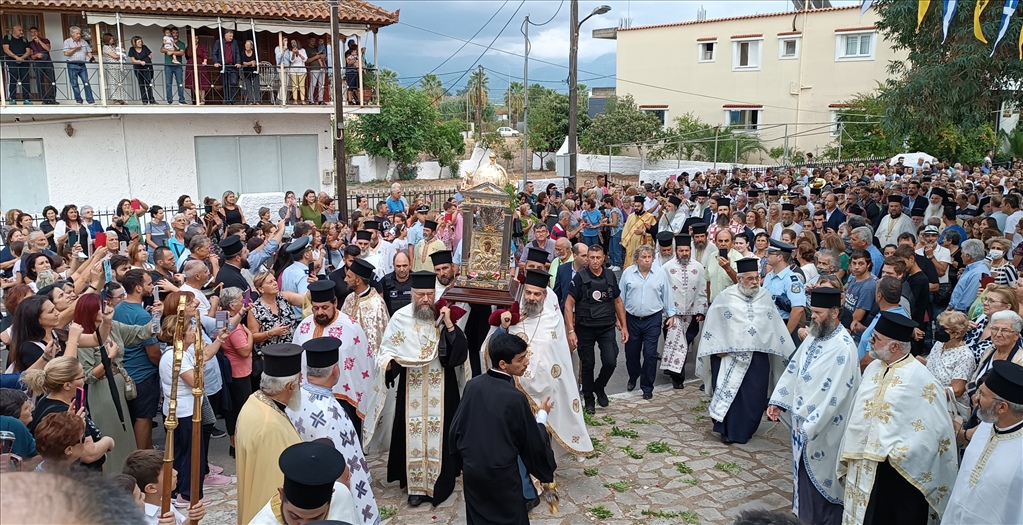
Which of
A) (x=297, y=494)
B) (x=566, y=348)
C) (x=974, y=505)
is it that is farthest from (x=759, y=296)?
(x=297, y=494)

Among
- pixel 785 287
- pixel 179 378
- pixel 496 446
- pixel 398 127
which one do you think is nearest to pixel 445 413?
pixel 496 446

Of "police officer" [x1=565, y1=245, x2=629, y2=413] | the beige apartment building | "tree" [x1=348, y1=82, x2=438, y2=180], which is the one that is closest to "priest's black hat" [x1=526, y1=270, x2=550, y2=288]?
"police officer" [x1=565, y1=245, x2=629, y2=413]

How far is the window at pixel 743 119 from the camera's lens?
3769 cm

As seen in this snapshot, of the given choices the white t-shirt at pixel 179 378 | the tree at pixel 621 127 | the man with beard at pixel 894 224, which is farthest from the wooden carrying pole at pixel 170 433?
the tree at pixel 621 127

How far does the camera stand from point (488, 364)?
5.16 metres

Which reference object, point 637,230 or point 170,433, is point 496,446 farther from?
point 637,230

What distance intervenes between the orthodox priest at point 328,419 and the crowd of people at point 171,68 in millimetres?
16995

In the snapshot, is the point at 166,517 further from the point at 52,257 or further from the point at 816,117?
the point at 816,117

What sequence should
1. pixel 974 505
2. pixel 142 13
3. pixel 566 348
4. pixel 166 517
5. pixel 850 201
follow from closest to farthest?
pixel 166 517 < pixel 974 505 < pixel 566 348 < pixel 850 201 < pixel 142 13

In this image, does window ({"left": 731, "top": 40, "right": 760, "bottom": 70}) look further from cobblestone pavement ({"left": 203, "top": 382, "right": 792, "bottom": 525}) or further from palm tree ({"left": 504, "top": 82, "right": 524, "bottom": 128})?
palm tree ({"left": 504, "top": 82, "right": 524, "bottom": 128})

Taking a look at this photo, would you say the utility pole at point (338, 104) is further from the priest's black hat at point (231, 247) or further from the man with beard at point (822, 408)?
the man with beard at point (822, 408)

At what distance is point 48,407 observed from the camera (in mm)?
4859

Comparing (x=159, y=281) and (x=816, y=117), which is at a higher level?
(x=816, y=117)

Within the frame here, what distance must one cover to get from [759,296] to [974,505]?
3570mm
